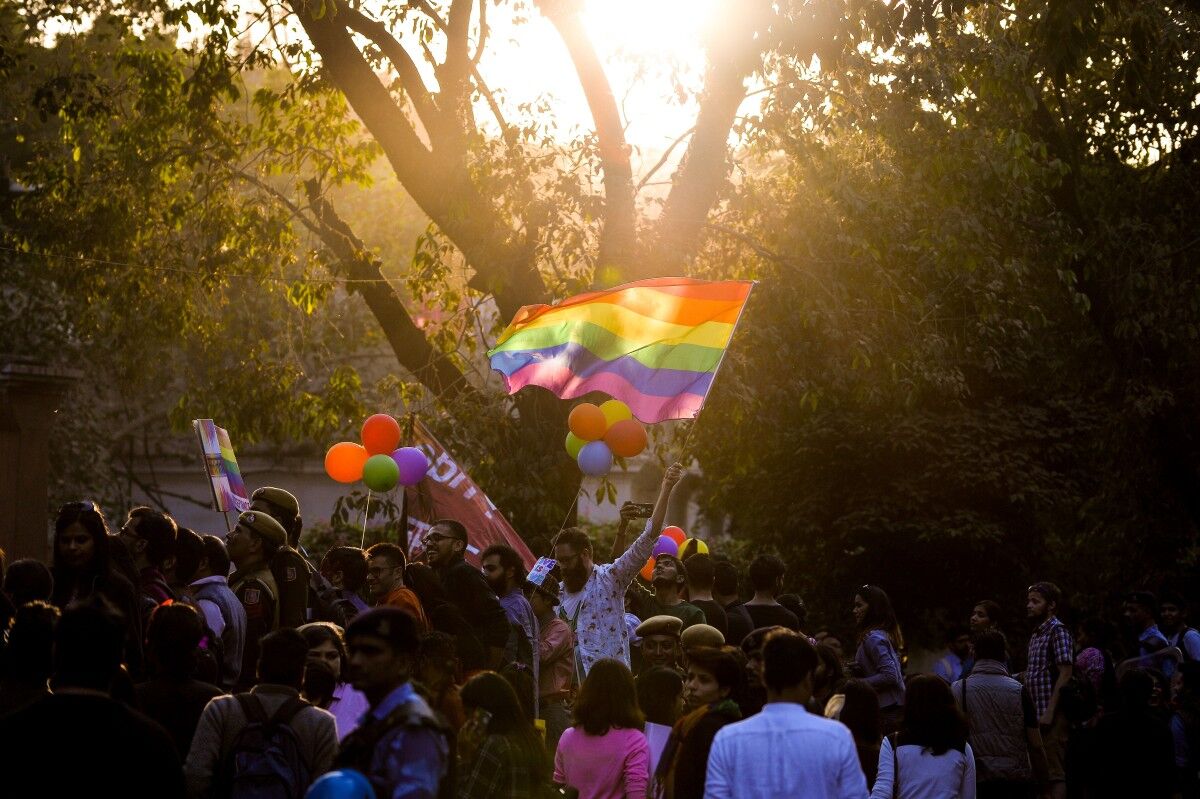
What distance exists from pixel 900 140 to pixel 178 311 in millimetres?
7750

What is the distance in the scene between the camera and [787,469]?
972 inches

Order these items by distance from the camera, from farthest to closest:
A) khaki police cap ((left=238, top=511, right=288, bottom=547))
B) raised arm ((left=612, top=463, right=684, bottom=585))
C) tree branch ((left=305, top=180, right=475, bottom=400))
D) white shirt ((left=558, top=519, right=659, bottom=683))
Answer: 1. tree branch ((left=305, top=180, right=475, bottom=400))
2. white shirt ((left=558, top=519, right=659, bottom=683))
3. raised arm ((left=612, top=463, right=684, bottom=585))
4. khaki police cap ((left=238, top=511, right=288, bottom=547))

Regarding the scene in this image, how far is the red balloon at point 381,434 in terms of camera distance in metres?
11.4

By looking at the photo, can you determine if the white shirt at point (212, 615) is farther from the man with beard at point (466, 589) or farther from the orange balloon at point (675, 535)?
the orange balloon at point (675, 535)

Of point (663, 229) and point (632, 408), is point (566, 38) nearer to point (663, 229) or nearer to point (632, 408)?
point (663, 229)

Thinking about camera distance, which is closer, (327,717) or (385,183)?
(327,717)

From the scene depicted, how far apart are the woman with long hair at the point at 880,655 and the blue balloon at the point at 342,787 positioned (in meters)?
5.77

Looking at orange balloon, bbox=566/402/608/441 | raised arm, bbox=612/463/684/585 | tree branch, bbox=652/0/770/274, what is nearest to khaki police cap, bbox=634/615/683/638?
raised arm, bbox=612/463/684/585

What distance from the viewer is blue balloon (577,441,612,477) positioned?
11242 mm

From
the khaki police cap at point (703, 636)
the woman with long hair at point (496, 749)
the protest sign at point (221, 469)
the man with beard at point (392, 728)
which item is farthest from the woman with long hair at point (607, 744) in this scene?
the protest sign at point (221, 469)

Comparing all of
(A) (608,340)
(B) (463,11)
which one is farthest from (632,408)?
(B) (463,11)

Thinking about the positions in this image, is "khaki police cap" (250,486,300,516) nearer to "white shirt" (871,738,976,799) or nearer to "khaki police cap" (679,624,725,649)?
"khaki police cap" (679,624,725,649)

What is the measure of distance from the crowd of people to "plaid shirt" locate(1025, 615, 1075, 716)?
0.06 feet

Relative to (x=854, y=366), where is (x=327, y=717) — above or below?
below
